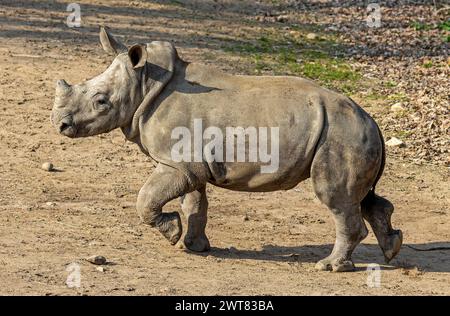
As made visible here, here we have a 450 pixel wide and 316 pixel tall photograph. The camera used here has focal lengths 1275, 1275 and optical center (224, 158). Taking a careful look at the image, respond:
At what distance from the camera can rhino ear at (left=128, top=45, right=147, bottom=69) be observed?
32.4 feet

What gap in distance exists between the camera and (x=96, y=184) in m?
12.4

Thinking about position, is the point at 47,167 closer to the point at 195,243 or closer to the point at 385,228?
the point at 195,243

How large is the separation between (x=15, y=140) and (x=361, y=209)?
4468 mm

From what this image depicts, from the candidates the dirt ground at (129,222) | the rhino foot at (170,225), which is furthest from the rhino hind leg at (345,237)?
the rhino foot at (170,225)

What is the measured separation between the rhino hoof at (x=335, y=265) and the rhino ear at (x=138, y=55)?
214 cm

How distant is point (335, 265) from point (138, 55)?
2276mm

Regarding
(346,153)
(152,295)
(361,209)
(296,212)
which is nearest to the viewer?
(152,295)

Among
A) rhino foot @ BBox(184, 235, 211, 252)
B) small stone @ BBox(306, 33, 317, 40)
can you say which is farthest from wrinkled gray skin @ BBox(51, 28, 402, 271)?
small stone @ BBox(306, 33, 317, 40)

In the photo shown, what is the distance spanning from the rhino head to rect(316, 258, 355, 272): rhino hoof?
1866 millimetres

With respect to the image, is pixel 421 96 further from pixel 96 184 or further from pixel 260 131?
pixel 260 131

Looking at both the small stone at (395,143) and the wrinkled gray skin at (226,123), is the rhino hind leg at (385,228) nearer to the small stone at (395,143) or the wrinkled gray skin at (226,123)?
the wrinkled gray skin at (226,123)

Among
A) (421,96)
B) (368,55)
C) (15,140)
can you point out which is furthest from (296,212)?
(368,55)

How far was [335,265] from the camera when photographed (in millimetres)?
10133

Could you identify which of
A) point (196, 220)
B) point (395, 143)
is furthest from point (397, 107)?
point (196, 220)
